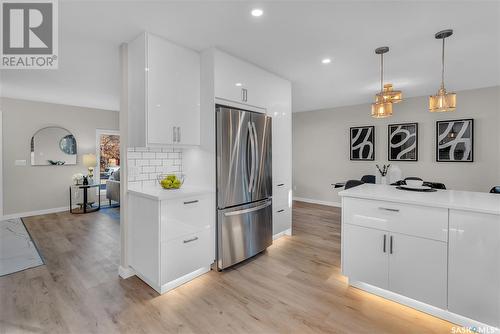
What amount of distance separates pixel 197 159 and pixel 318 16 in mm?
1900

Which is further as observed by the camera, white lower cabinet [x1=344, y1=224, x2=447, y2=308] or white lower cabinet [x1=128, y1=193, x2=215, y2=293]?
white lower cabinet [x1=128, y1=193, x2=215, y2=293]

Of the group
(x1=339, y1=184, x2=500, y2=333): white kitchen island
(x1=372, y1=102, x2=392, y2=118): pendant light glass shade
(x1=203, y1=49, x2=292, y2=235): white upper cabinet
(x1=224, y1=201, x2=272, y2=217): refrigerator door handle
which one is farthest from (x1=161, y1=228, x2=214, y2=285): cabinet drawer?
(x1=372, y1=102, x2=392, y2=118): pendant light glass shade

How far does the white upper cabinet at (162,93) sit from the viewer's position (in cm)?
230

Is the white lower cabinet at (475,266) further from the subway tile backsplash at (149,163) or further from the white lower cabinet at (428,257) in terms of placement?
the subway tile backsplash at (149,163)

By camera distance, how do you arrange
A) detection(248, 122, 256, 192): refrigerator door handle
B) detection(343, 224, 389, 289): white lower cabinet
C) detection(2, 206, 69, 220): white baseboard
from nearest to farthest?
detection(343, 224, 389, 289): white lower cabinet < detection(248, 122, 256, 192): refrigerator door handle < detection(2, 206, 69, 220): white baseboard

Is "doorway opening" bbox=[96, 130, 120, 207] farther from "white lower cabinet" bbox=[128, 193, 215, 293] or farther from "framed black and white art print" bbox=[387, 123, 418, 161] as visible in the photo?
"framed black and white art print" bbox=[387, 123, 418, 161]

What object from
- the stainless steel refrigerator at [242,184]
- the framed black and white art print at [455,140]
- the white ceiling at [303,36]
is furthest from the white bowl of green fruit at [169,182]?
the framed black and white art print at [455,140]

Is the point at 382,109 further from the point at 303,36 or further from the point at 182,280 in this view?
the point at 182,280

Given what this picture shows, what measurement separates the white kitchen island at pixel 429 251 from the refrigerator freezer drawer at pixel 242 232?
3.49 feet

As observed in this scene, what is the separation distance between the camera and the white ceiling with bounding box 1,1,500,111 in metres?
1.92

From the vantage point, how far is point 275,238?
3.56 m

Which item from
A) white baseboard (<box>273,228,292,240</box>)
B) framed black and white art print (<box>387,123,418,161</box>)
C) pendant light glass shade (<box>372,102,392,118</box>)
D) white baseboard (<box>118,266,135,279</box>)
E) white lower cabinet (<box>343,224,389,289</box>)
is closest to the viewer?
white lower cabinet (<box>343,224,389,289</box>)

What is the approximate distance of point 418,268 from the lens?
1.87 m

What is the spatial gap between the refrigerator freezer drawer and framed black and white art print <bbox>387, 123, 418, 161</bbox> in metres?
3.54
